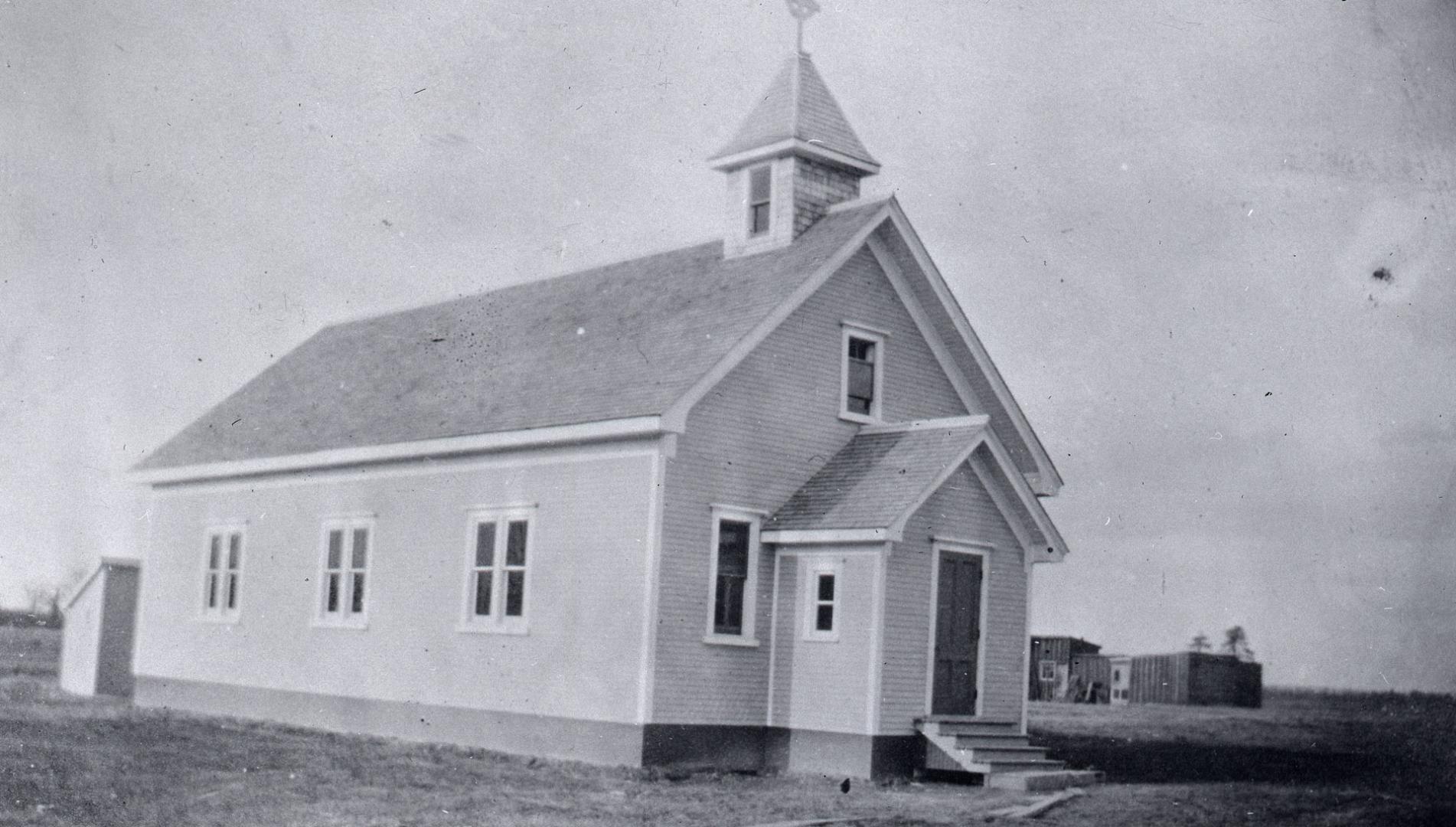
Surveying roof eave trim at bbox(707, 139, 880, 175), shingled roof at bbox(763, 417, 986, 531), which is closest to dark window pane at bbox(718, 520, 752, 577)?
shingled roof at bbox(763, 417, 986, 531)

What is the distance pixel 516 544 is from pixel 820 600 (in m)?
4.21

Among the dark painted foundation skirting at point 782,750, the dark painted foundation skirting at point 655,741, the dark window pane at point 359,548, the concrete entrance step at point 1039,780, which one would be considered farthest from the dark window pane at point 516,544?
the concrete entrance step at point 1039,780

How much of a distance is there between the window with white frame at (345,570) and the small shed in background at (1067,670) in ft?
73.9

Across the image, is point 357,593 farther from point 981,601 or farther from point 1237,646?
point 1237,646

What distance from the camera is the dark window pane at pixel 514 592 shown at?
70.8ft

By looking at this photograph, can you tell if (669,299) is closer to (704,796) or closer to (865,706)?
(865,706)

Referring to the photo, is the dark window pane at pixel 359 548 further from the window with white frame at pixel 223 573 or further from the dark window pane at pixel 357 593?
the window with white frame at pixel 223 573

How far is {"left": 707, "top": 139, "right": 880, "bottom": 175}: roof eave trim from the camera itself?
22859 millimetres

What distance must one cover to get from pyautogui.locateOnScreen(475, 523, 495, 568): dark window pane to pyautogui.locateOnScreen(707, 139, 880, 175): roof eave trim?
6.34 meters

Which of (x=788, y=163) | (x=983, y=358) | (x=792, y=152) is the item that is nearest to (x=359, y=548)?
(x=788, y=163)

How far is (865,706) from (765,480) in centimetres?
330

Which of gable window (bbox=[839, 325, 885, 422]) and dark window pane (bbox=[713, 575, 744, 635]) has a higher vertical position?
gable window (bbox=[839, 325, 885, 422])

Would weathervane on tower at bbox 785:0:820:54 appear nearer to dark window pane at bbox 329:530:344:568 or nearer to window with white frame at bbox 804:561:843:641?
window with white frame at bbox 804:561:843:641

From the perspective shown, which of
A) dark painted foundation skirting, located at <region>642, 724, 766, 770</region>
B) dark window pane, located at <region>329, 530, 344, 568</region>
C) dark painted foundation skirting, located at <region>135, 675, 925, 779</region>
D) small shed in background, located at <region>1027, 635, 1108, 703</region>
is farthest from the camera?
small shed in background, located at <region>1027, 635, 1108, 703</region>
